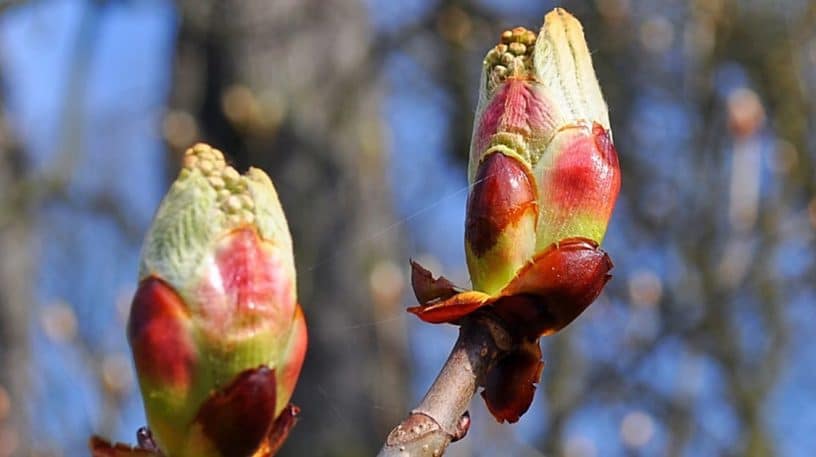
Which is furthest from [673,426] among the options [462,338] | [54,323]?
[462,338]

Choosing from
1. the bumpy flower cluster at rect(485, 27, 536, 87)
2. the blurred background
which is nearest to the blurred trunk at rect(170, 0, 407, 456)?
the blurred background

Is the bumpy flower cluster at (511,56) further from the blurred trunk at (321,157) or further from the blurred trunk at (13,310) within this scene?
the blurred trunk at (13,310)

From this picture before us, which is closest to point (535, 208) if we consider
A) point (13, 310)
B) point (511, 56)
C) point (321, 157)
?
point (511, 56)

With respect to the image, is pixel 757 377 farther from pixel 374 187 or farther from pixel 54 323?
pixel 54 323

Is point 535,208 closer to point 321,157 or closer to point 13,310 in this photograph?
point 321,157

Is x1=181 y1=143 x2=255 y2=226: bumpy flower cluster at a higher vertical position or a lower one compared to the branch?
higher

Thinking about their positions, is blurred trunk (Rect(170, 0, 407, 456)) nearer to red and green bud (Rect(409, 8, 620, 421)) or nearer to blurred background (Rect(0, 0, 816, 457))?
blurred background (Rect(0, 0, 816, 457))
